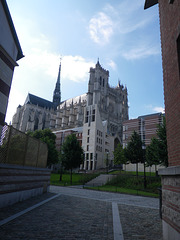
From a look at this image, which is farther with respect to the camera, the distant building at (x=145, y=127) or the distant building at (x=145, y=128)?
the distant building at (x=145, y=127)

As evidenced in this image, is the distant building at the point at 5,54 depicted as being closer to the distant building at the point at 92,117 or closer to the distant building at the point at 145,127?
the distant building at the point at 145,127

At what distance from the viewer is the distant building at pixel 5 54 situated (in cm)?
902

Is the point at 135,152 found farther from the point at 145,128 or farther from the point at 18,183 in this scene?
the point at 18,183

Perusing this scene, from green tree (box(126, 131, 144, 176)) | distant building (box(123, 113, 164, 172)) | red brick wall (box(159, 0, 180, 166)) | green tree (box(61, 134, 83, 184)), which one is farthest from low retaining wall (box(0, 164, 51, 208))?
distant building (box(123, 113, 164, 172))

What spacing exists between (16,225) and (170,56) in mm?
7718

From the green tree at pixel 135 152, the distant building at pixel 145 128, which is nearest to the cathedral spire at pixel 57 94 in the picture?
the distant building at pixel 145 128

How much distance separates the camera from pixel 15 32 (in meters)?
10.2

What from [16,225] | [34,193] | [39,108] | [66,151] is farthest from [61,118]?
[16,225]

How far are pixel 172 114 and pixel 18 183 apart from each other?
9661 mm

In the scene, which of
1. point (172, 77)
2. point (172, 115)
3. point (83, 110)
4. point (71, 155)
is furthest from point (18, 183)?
point (83, 110)

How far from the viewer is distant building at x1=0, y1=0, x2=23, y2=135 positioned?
29.6 ft

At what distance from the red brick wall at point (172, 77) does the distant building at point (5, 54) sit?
752 cm

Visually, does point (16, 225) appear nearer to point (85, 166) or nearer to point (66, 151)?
point (66, 151)

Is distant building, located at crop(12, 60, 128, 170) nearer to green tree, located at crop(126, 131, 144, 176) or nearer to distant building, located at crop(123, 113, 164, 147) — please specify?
distant building, located at crop(123, 113, 164, 147)
